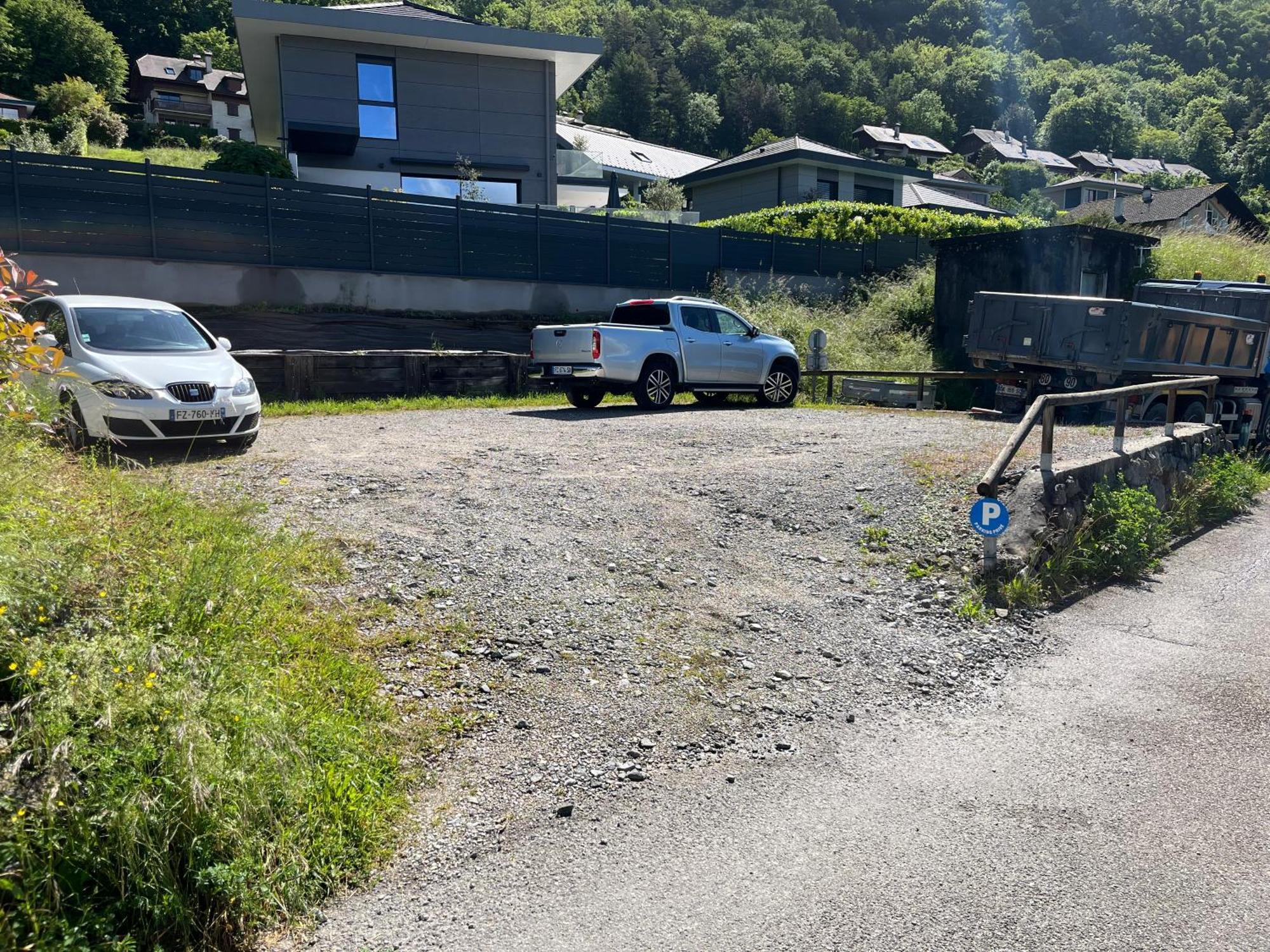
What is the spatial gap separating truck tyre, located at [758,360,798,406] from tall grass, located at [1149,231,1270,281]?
15294 mm

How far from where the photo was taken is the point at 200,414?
9.99 metres

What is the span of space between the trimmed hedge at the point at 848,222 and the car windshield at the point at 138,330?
2249 cm

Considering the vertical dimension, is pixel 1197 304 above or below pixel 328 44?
below

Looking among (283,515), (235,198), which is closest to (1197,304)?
(283,515)

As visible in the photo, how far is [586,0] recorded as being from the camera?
14050cm

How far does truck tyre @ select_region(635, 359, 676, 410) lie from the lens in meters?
16.3

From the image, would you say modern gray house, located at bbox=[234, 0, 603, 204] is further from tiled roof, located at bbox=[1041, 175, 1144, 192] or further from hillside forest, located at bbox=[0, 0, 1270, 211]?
tiled roof, located at bbox=[1041, 175, 1144, 192]

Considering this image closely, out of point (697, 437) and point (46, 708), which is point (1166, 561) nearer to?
point (697, 437)

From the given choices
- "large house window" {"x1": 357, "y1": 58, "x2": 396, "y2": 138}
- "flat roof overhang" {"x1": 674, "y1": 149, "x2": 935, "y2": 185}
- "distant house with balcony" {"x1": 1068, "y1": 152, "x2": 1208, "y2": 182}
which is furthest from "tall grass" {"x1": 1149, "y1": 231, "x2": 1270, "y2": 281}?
"distant house with balcony" {"x1": 1068, "y1": 152, "x2": 1208, "y2": 182}

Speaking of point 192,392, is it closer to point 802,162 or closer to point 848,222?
point 848,222

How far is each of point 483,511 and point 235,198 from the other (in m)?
15.4

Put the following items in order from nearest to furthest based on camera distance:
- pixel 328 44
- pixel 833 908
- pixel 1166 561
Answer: pixel 833 908, pixel 1166 561, pixel 328 44

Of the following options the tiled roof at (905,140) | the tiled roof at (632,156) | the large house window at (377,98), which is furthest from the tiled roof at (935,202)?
the tiled roof at (905,140)

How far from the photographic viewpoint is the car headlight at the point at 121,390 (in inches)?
377
